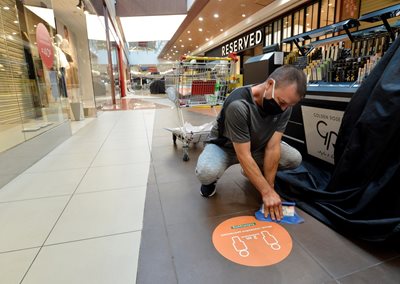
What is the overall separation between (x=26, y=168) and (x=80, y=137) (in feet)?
4.70

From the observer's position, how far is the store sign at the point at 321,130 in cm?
182

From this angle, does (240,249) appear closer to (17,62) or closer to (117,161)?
(117,161)

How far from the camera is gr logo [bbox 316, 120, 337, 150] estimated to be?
184cm

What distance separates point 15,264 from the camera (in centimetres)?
113

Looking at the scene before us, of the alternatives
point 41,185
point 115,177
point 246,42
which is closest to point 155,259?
point 115,177

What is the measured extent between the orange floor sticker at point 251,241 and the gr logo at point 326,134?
901 millimetres

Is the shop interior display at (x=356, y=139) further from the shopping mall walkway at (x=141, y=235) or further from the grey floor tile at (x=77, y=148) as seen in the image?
the grey floor tile at (x=77, y=148)

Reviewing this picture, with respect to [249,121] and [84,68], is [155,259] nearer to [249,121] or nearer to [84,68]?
[249,121]

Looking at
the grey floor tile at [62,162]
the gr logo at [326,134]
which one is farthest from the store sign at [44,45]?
the gr logo at [326,134]

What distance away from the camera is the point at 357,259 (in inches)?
43.3

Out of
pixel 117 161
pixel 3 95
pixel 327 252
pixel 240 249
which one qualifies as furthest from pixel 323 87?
pixel 3 95

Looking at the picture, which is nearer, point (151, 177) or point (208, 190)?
point (208, 190)

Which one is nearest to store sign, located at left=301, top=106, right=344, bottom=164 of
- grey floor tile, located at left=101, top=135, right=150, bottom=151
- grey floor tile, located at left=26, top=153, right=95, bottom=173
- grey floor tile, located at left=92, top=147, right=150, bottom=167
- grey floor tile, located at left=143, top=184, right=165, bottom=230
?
grey floor tile, located at left=143, top=184, right=165, bottom=230

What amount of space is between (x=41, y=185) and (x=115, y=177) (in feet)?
1.96
